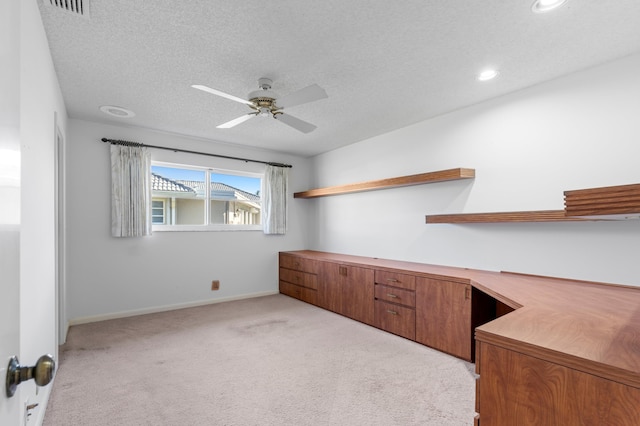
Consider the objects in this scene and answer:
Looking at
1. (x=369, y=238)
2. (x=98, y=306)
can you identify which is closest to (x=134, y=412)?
(x=98, y=306)

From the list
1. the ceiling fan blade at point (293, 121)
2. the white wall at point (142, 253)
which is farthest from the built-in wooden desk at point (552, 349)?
the white wall at point (142, 253)

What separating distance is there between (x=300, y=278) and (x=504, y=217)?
292 cm

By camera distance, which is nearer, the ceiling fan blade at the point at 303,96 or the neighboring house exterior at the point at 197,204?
the ceiling fan blade at the point at 303,96

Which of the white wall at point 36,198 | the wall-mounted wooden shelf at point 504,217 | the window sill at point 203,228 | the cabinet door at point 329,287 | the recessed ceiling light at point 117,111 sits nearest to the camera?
the white wall at point 36,198

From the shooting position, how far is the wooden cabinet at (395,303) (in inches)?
125

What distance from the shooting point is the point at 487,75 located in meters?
2.60

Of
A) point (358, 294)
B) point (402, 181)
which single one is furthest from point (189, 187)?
point (402, 181)

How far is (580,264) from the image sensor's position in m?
2.51

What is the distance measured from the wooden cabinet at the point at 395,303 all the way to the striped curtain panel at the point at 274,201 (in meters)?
2.16

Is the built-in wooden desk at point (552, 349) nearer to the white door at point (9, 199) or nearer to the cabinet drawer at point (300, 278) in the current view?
the white door at point (9, 199)

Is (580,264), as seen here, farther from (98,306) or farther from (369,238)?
(98,306)

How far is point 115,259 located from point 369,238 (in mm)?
3309

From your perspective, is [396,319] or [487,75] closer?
[487,75]

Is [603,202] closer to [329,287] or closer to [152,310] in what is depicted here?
[329,287]
